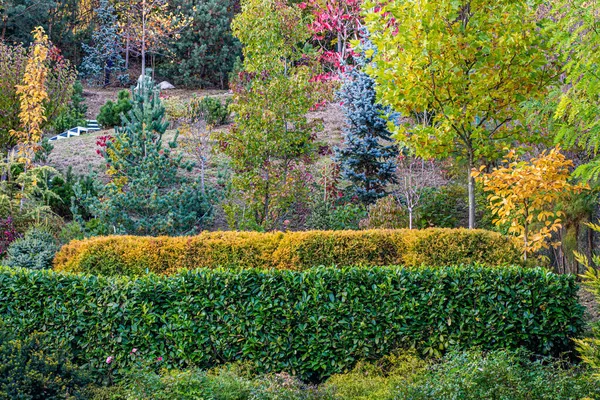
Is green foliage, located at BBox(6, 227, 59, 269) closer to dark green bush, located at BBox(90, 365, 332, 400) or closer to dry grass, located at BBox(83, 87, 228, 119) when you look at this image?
dark green bush, located at BBox(90, 365, 332, 400)

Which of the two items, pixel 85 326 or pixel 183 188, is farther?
pixel 183 188

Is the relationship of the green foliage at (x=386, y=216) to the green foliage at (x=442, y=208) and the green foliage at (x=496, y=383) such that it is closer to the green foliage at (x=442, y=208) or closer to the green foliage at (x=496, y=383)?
the green foliage at (x=442, y=208)

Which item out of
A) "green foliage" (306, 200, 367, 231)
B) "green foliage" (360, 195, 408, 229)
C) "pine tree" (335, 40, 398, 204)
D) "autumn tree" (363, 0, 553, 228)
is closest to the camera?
"autumn tree" (363, 0, 553, 228)

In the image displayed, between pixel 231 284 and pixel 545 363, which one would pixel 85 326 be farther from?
pixel 545 363

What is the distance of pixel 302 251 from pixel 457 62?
9.98 ft

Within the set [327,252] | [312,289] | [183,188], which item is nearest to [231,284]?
[312,289]

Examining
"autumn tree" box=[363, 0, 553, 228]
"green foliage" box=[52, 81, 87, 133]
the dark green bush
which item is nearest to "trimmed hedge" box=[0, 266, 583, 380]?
the dark green bush

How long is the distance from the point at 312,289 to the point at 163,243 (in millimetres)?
2054

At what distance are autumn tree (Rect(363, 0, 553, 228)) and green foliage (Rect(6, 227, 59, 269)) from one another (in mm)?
4581

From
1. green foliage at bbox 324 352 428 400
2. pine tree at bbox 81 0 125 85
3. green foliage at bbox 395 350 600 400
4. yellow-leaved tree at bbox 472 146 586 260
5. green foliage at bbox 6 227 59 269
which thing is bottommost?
green foliage at bbox 324 352 428 400

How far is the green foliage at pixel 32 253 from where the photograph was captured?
25.5 feet

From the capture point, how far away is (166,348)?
6051 mm

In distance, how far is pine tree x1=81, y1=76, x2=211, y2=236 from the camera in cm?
924

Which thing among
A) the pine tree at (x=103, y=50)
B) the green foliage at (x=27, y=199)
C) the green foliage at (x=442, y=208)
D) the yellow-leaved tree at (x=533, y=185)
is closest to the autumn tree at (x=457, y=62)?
the yellow-leaved tree at (x=533, y=185)
